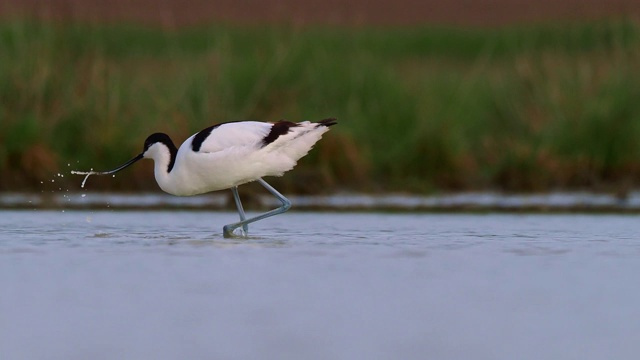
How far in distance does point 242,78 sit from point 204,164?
419 centimetres

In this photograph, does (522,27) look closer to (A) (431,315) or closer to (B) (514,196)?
(B) (514,196)

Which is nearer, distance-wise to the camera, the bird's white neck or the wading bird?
the wading bird

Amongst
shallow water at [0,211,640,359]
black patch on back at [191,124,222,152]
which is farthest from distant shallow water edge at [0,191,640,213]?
black patch on back at [191,124,222,152]

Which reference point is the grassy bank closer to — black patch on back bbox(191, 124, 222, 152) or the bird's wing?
the bird's wing

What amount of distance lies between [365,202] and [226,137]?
265 cm

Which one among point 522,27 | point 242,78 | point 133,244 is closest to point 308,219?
point 133,244

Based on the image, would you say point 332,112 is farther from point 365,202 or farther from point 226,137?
point 226,137

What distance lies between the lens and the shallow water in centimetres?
579

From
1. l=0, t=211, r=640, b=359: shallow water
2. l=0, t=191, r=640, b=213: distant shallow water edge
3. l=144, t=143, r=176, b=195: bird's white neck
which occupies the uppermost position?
l=144, t=143, r=176, b=195: bird's white neck

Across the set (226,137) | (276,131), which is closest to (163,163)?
(226,137)

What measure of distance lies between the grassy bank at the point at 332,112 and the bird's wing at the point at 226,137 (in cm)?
287

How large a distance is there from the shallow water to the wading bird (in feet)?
1.11

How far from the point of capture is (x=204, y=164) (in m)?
9.52

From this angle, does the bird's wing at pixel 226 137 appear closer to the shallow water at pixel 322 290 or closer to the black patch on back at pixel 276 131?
the black patch on back at pixel 276 131
